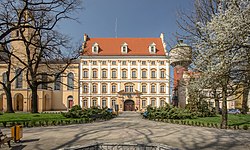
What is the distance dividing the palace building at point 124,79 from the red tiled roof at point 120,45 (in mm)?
236

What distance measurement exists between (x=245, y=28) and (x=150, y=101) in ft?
147

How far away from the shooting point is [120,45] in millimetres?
58000

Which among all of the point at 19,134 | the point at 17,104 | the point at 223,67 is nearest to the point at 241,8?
the point at 223,67

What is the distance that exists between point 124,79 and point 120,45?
915 cm

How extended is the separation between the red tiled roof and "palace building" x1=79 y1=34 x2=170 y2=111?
0.24 m

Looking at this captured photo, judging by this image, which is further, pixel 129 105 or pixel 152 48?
pixel 152 48

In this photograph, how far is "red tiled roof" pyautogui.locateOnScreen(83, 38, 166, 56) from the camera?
5525cm

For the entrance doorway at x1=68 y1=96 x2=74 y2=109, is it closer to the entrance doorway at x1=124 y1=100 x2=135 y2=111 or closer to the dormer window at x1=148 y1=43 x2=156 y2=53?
the entrance doorway at x1=124 y1=100 x2=135 y2=111

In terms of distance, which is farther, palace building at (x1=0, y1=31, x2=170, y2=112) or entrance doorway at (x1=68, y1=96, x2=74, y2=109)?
entrance doorway at (x1=68, y1=96, x2=74, y2=109)

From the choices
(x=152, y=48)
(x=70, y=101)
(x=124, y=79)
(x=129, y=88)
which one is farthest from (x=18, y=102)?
(x=152, y=48)

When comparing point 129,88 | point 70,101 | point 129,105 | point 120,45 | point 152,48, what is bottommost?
Result: point 129,105

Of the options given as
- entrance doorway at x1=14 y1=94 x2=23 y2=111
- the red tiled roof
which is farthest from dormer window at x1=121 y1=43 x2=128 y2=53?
entrance doorway at x1=14 y1=94 x2=23 y2=111

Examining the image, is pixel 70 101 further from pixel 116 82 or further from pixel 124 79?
pixel 124 79

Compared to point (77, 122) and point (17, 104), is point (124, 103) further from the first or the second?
point (77, 122)
